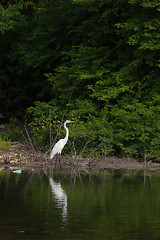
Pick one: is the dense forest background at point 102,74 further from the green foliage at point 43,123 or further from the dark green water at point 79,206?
the dark green water at point 79,206

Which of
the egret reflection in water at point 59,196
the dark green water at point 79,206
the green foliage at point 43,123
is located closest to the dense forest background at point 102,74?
the green foliage at point 43,123

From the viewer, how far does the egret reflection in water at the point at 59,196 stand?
11273mm

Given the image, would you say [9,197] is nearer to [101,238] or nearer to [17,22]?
[101,238]

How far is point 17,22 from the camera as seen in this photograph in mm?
31359

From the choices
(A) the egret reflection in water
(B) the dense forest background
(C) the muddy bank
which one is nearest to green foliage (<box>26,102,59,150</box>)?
(B) the dense forest background

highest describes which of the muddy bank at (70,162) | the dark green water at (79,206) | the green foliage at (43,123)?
the green foliage at (43,123)

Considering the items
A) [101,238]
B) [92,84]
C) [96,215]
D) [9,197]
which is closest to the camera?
[101,238]

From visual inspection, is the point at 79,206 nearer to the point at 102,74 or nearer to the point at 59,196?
the point at 59,196

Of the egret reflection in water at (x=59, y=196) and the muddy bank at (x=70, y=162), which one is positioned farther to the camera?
the muddy bank at (x=70, y=162)

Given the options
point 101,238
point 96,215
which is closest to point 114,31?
point 96,215

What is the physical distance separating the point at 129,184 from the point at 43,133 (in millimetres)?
8560

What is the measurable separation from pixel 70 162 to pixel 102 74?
511 centimetres

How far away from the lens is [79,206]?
38.7 ft

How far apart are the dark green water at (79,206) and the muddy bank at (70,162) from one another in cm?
205
